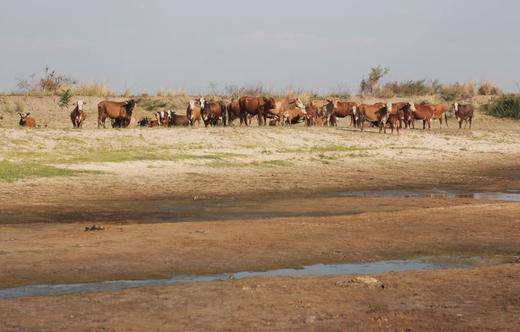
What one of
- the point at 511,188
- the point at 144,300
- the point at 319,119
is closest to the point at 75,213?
the point at 144,300

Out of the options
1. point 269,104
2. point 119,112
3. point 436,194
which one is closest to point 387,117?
point 269,104

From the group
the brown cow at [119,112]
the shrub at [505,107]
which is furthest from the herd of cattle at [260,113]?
the shrub at [505,107]

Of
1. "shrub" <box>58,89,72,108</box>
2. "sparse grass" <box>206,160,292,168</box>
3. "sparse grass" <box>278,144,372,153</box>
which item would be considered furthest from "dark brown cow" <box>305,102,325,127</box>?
"sparse grass" <box>206,160,292,168</box>

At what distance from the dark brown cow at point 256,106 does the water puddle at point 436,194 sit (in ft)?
59.9

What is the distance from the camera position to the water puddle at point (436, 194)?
1969 centimetres

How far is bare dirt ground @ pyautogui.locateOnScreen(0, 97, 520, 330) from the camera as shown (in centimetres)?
818

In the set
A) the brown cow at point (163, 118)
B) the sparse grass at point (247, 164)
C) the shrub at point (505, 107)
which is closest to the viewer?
the sparse grass at point (247, 164)

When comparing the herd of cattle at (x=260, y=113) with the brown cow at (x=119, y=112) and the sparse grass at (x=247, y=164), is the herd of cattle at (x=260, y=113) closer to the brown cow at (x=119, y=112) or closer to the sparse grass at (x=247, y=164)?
the brown cow at (x=119, y=112)

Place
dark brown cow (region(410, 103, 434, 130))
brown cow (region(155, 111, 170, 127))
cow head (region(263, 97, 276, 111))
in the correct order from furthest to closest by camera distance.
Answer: dark brown cow (region(410, 103, 434, 130)), cow head (region(263, 97, 276, 111)), brown cow (region(155, 111, 170, 127))

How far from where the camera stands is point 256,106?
129 ft

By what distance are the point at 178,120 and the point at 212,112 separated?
1.49m

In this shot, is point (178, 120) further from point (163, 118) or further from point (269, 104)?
point (269, 104)

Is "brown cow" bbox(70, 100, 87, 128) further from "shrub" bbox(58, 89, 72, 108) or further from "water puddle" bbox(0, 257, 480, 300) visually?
"water puddle" bbox(0, 257, 480, 300)

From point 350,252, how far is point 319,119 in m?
31.5
